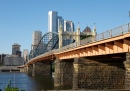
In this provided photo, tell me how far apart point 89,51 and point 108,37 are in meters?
8.28

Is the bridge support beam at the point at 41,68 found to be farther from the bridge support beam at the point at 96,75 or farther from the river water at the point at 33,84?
the bridge support beam at the point at 96,75

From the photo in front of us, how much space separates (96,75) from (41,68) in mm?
87033

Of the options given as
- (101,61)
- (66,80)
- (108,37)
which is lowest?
(66,80)

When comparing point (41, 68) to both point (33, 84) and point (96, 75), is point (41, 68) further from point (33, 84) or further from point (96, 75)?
point (96, 75)

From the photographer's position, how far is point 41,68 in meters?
130

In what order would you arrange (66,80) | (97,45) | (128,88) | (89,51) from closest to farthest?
1. (128,88)
2. (97,45)
3. (89,51)
4. (66,80)

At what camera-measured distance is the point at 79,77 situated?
44.5 metres

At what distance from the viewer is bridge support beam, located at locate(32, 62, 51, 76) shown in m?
127

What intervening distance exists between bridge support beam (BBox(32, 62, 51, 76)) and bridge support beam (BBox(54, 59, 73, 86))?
64.0 meters

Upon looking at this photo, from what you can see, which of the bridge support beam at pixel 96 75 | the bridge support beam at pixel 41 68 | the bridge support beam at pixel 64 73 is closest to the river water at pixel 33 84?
the bridge support beam at pixel 64 73

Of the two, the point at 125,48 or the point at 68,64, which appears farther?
the point at 68,64

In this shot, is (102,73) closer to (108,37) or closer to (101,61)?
(101,61)

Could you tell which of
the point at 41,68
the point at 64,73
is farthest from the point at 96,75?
the point at 41,68

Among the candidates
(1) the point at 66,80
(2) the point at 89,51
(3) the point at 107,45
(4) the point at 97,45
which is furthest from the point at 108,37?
(1) the point at 66,80
